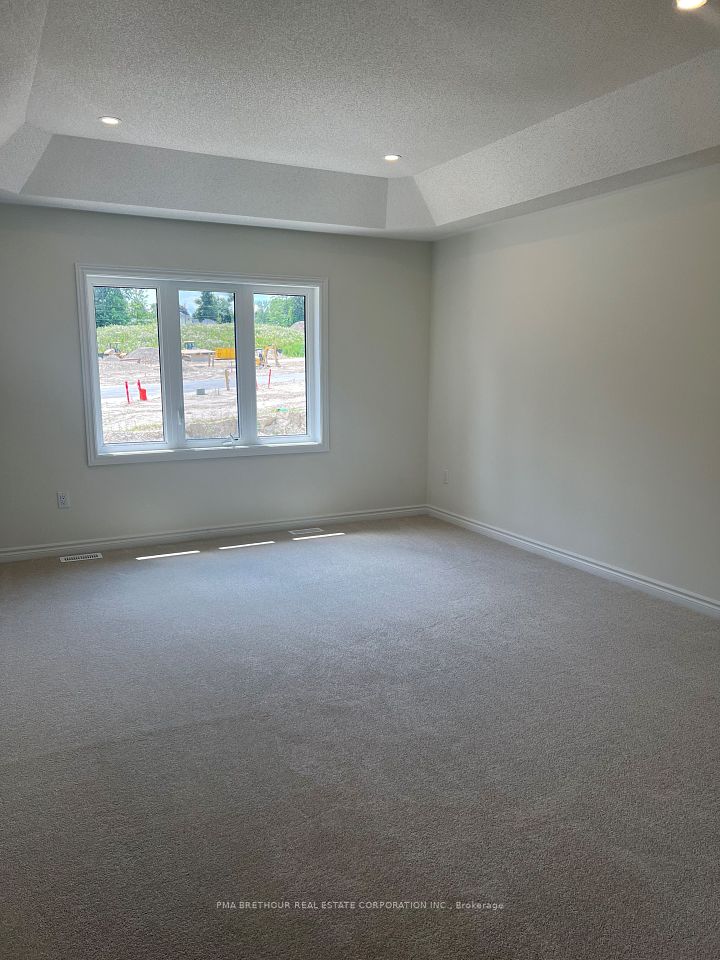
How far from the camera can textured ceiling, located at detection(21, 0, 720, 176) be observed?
243cm

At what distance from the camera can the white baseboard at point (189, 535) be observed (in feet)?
15.9

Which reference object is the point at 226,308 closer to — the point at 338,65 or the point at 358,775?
the point at 338,65

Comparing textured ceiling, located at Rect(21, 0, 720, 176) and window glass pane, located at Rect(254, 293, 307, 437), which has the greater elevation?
textured ceiling, located at Rect(21, 0, 720, 176)

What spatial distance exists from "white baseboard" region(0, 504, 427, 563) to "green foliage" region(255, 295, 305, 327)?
1649mm

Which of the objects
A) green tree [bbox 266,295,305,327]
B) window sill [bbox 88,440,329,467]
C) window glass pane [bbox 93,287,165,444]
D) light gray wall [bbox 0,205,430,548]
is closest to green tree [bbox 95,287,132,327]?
window glass pane [bbox 93,287,165,444]

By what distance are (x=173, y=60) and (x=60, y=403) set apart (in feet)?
8.78

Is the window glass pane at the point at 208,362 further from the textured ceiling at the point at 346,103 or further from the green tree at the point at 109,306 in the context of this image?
the textured ceiling at the point at 346,103

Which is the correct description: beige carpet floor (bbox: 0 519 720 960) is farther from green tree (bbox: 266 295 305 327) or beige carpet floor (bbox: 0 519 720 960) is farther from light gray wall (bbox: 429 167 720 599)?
green tree (bbox: 266 295 305 327)

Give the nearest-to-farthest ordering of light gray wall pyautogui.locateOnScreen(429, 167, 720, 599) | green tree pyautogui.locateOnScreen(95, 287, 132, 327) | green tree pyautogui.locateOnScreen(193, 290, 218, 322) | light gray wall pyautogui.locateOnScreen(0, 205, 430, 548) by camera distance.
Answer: light gray wall pyautogui.locateOnScreen(429, 167, 720, 599)
light gray wall pyautogui.locateOnScreen(0, 205, 430, 548)
green tree pyautogui.locateOnScreen(95, 287, 132, 327)
green tree pyautogui.locateOnScreen(193, 290, 218, 322)

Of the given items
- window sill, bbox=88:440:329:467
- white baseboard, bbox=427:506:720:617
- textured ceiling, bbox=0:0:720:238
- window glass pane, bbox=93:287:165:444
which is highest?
textured ceiling, bbox=0:0:720:238

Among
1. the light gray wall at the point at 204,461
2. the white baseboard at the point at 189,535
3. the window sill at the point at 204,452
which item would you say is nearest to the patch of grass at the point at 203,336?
the light gray wall at the point at 204,461

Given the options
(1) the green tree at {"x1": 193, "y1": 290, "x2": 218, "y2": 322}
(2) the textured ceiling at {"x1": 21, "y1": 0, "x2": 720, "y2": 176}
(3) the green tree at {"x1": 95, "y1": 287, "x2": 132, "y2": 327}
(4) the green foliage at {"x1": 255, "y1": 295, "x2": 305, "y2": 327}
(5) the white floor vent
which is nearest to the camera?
(2) the textured ceiling at {"x1": 21, "y1": 0, "x2": 720, "y2": 176}

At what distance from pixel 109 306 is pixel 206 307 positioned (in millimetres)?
713

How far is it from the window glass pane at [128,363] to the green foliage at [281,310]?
84cm
